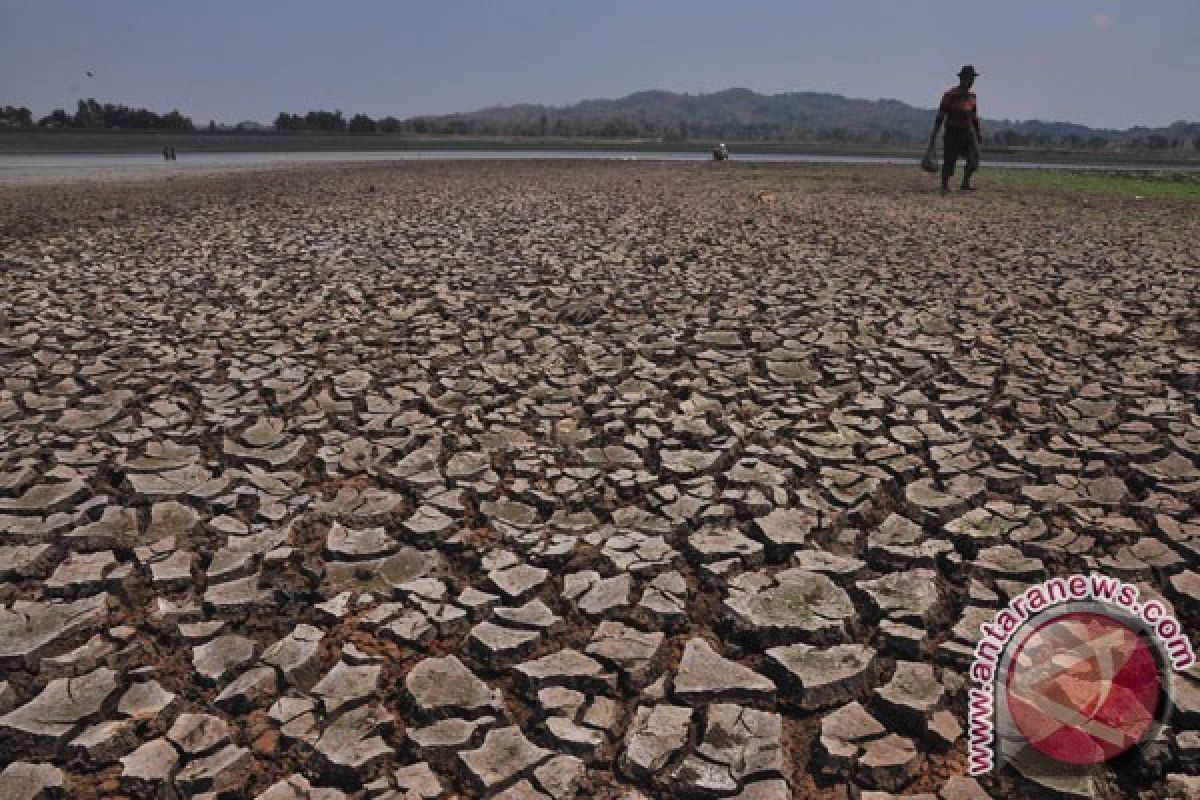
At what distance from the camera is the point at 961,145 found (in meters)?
12.8

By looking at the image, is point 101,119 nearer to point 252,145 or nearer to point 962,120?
point 252,145

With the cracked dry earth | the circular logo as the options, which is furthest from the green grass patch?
the circular logo

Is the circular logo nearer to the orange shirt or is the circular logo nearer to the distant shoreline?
the orange shirt

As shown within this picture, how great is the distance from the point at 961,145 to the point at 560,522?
492 inches

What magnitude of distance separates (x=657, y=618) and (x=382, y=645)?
799 millimetres

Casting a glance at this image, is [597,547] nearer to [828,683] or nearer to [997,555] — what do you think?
[828,683]

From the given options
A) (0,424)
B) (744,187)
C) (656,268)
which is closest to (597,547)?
(0,424)

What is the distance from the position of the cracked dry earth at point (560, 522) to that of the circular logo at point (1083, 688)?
0.08 meters

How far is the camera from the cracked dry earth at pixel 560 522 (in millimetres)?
1877

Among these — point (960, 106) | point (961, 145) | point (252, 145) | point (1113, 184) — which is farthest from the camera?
point (252, 145)

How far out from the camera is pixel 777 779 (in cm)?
177

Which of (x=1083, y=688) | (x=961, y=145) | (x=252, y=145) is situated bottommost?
(x=1083, y=688)

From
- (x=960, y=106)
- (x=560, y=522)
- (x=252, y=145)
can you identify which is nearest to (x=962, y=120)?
(x=960, y=106)

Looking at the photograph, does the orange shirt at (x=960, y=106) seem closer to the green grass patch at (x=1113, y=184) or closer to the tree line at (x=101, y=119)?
the green grass patch at (x=1113, y=184)
